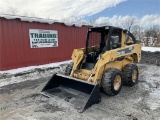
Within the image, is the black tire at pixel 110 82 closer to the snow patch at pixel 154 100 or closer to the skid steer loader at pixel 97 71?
the skid steer loader at pixel 97 71

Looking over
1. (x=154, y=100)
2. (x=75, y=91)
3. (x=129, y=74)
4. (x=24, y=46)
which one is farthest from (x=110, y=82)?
(x=24, y=46)

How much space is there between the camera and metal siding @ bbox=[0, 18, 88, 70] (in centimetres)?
957

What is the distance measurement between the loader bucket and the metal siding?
4.52 meters

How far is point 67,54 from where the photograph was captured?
13.2m

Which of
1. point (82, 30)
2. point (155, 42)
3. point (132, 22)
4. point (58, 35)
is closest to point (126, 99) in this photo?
point (58, 35)

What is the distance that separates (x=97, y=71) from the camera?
5.64 m

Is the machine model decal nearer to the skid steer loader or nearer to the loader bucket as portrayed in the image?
the skid steer loader

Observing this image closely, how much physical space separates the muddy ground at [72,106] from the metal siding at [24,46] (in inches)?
105

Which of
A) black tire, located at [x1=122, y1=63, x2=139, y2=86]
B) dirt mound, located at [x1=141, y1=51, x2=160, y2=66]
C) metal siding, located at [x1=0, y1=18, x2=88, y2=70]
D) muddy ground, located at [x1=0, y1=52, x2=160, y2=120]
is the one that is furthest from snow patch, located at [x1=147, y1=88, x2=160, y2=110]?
metal siding, located at [x1=0, y1=18, x2=88, y2=70]

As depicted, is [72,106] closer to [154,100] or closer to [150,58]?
[154,100]

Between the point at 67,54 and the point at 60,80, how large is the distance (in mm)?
7000

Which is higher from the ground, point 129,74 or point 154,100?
point 129,74

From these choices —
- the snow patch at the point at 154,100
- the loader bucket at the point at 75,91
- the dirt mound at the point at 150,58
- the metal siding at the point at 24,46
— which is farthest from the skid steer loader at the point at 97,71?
the dirt mound at the point at 150,58

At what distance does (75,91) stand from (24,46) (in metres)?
5.66
